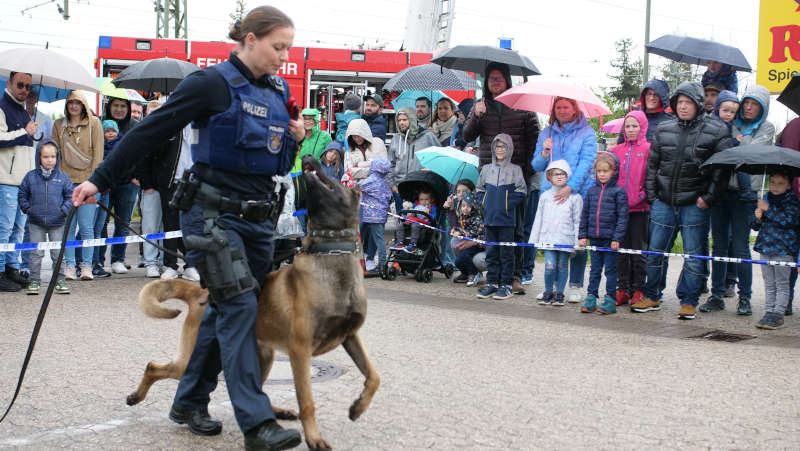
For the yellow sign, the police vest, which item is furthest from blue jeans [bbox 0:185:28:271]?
the yellow sign

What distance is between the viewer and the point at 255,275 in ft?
13.3

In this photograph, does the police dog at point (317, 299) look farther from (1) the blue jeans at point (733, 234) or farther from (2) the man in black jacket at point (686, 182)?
(1) the blue jeans at point (733, 234)

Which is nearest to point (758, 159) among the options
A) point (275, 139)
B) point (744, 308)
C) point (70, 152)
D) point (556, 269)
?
point (744, 308)

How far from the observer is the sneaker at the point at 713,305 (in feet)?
29.0

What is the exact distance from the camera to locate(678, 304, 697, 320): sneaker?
828 cm

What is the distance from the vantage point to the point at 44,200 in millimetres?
9289

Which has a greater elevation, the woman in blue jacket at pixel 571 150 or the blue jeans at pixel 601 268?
the woman in blue jacket at pixel 571 150

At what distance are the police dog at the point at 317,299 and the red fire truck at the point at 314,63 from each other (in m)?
14.8

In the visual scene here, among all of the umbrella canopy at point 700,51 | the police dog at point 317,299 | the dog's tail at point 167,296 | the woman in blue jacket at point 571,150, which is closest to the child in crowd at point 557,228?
the woman in blue jacket at point 571,150

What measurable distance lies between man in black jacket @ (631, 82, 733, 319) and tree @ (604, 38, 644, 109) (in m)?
56.1

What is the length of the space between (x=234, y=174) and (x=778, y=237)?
19.9 feet

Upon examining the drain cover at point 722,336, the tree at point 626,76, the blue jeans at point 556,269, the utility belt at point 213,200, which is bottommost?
the drain cover at point 722,336

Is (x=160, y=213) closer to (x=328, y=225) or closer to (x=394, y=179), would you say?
(x=394, y=179)

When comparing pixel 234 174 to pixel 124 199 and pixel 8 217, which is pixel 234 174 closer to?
pixel 8 217
